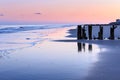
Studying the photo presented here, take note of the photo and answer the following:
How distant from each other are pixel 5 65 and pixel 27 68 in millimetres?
1453

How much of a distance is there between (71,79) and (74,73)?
1071 mm

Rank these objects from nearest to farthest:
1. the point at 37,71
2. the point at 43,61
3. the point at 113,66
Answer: the point at 37,71 → the point at 113,66 → the point at 43,61

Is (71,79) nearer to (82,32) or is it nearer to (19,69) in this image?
(19,69)

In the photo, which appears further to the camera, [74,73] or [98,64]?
[98,64]

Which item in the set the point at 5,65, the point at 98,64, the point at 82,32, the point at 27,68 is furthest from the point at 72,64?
the point at 82,32

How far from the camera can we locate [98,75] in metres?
11.4

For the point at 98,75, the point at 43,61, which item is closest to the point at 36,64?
the point at 43,61

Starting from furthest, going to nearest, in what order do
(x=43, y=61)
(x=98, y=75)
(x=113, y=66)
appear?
(x=43, y=61) → (x=113, y=66) → (x=98, y=75)

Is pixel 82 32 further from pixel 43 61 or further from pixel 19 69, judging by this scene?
pixel 19 69

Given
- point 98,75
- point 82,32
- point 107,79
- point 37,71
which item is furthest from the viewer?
point 82,32

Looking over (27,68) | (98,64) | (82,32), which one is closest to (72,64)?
(98,64)

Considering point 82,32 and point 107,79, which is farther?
point 82,32

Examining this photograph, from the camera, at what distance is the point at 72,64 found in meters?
14.0

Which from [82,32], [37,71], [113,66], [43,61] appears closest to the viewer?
[37,71]
